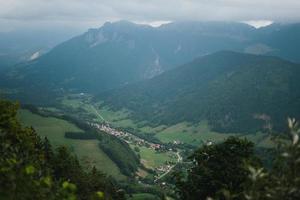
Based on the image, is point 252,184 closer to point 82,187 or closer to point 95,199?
point 95,199

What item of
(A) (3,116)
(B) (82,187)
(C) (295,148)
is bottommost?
(B) (82,187)

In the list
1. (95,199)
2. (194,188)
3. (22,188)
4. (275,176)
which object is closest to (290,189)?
(275,176)

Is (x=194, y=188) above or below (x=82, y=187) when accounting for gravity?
above

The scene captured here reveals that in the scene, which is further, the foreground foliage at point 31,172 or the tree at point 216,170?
the tree at point 216,170

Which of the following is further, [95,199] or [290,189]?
[95,199]

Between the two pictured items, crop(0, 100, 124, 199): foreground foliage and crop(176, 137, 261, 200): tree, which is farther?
crop(176, 137, 261, 200): tree

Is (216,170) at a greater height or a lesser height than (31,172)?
lesser

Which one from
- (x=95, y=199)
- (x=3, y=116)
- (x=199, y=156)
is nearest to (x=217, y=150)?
(x=199, y=156)

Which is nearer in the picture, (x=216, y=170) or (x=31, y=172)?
(x=31, y=172)

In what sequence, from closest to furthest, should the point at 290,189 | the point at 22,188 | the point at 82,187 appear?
the point at 290,189 → the point at 22,188 → the point at 82,187

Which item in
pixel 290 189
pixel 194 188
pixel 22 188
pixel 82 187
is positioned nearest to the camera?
pixel 290 189
